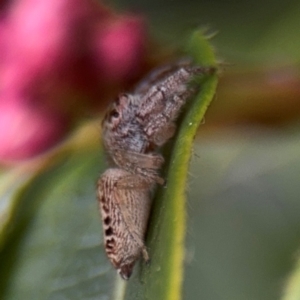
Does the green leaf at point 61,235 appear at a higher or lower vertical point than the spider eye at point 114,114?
lower

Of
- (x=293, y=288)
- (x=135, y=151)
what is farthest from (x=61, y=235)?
(x=293, y=288)

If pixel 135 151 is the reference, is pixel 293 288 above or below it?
below

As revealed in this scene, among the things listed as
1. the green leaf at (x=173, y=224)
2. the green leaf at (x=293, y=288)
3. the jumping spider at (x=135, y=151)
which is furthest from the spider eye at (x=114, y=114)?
the green leaf at (x=293, y=288)

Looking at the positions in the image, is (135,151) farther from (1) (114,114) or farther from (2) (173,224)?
(2) (173,224)

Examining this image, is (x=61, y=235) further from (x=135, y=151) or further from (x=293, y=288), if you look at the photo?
(x=293, y=288)

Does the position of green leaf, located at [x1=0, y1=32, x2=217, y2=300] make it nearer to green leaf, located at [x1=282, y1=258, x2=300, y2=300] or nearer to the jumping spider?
the jumping spider

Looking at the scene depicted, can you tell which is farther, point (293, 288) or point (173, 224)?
point (293, 288)

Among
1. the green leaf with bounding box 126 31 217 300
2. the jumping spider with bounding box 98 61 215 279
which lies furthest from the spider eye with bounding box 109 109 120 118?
the green leaf with bounding box 126 31 217 300

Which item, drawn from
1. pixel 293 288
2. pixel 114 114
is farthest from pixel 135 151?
pixel 293 288

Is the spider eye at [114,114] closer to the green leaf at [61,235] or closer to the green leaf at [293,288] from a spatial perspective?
the green leaf at [61,235]

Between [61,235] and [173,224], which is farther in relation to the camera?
[61,235]
